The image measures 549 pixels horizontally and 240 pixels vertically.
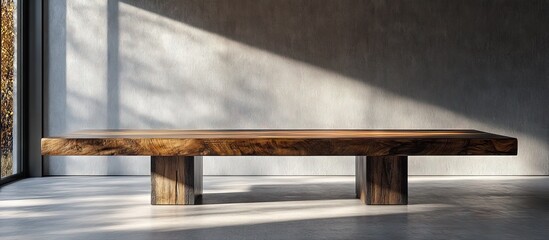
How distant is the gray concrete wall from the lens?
5574 mm

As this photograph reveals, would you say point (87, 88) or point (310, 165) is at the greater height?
point (87, 88)

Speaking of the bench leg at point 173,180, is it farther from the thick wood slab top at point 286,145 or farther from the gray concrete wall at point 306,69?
the gray concrete wall at point 306,69

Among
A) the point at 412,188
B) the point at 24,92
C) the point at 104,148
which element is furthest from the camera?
the point at 24,92

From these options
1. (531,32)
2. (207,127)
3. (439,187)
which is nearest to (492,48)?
(531,32)

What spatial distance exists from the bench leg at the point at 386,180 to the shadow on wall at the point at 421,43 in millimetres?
1798

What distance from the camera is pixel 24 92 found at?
5457 millimetres

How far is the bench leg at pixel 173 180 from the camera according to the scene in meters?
3.85

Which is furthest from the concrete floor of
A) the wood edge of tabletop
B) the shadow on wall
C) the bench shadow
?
the shadow on wall

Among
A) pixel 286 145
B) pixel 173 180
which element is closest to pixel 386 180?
pixel 286 145

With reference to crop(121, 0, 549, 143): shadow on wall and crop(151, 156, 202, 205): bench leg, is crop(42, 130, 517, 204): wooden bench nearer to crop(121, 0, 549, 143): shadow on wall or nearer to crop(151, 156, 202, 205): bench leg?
crop(151, 156, 202, 205): bench leg

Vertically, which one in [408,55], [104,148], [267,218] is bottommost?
[267,218]

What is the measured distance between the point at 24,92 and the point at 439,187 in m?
2.81

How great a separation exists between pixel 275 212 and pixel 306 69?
83.5 inches

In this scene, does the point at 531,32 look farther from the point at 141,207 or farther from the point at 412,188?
the point at 141,207
